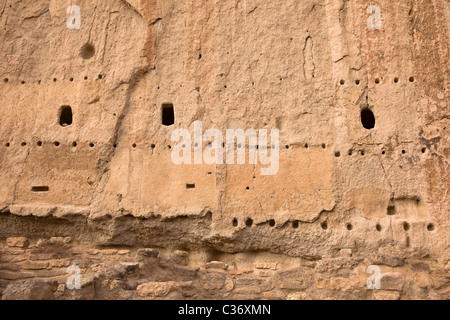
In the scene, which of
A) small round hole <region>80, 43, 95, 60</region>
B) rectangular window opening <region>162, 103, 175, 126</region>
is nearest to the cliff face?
small round hole <region>80, 43, 95, 60</region>

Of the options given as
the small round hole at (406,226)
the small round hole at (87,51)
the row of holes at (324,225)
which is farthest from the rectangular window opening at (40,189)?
the small round hole at (406,226)

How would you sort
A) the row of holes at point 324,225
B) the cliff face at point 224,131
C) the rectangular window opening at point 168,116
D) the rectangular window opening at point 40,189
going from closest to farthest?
the row of holes at point 324,225 < the cliff face at point 224,131 < the rectangular window opening at point 40,189 < the rectangular window opening at point 168,116

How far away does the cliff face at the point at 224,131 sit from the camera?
5.41m

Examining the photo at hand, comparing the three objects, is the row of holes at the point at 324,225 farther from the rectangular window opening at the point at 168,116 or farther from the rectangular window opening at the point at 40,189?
the rectangular window opening at the point at 40,189

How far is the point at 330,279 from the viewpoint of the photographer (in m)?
4.57

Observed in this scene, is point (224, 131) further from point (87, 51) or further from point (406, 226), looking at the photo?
point (406, 226)

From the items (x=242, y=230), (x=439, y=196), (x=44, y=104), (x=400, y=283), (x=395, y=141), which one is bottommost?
(x=400, y=283)

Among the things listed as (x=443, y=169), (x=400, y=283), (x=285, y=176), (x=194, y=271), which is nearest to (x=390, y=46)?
(x=443, y=169)

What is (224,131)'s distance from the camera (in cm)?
585

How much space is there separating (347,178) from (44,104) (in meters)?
4.37

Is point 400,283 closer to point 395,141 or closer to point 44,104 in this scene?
point 395,141

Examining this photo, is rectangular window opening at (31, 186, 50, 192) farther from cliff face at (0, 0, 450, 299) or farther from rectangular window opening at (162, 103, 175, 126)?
rectangular window opening at (162, 103, 175, 126)

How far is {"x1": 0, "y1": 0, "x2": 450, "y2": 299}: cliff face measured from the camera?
17.7 ft

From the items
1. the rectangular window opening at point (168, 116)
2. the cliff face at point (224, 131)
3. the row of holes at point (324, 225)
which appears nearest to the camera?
the row of holes at point (324, 225)
